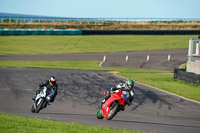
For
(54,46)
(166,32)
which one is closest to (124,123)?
(54,46)

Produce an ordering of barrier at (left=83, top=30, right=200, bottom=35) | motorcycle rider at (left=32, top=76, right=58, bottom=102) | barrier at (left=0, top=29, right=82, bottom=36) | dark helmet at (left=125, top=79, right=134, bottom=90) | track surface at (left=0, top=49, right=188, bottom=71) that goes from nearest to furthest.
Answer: dark helmet at (left=125, top=79, right=134, bottom=90) < motorcycle rider at (left=32, top=76, right=58, bottom=102) < track surface at (left=0, top=49, right=188, bottom=71) < barrier at (left=0, top=29, right=82, bottom=36) < barrier at (left=83, top=30, right=200, bottom=35)

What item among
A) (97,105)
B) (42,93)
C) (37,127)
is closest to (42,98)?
(42,93)

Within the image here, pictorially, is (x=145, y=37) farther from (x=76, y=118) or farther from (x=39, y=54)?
(x=76, y=118)

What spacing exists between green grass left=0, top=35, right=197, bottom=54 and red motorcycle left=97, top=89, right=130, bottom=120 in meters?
40.2

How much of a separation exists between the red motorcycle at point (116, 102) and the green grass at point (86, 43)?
40.2m

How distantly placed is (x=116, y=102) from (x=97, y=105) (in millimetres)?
4085

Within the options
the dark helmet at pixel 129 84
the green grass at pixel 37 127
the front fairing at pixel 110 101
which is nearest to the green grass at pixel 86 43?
the front fairing at pixel 110 101

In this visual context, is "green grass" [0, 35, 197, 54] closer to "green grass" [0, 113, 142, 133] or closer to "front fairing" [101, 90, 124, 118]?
"front fairing" [101, 90, 124, 118]

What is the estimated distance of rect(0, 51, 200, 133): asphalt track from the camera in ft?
44.1

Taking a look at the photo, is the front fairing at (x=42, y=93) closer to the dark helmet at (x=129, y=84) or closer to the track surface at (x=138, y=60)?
the dark helmet at (x=129, y=84)

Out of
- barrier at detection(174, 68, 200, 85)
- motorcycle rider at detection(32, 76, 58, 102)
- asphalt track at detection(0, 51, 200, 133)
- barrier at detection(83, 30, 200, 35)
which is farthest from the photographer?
barrier at detection(83, 30, 200, 35)

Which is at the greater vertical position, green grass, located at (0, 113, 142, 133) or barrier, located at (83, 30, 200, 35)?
green grass, located at (0, 113, 142, 133)

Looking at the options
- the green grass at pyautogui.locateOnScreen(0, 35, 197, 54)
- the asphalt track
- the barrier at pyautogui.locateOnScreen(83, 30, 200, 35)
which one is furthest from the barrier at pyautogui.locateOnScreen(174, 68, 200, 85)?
the barrier at pyautogui.locateOnScreen(83, 30, 200, 35)

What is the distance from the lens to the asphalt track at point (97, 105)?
13445 mm
